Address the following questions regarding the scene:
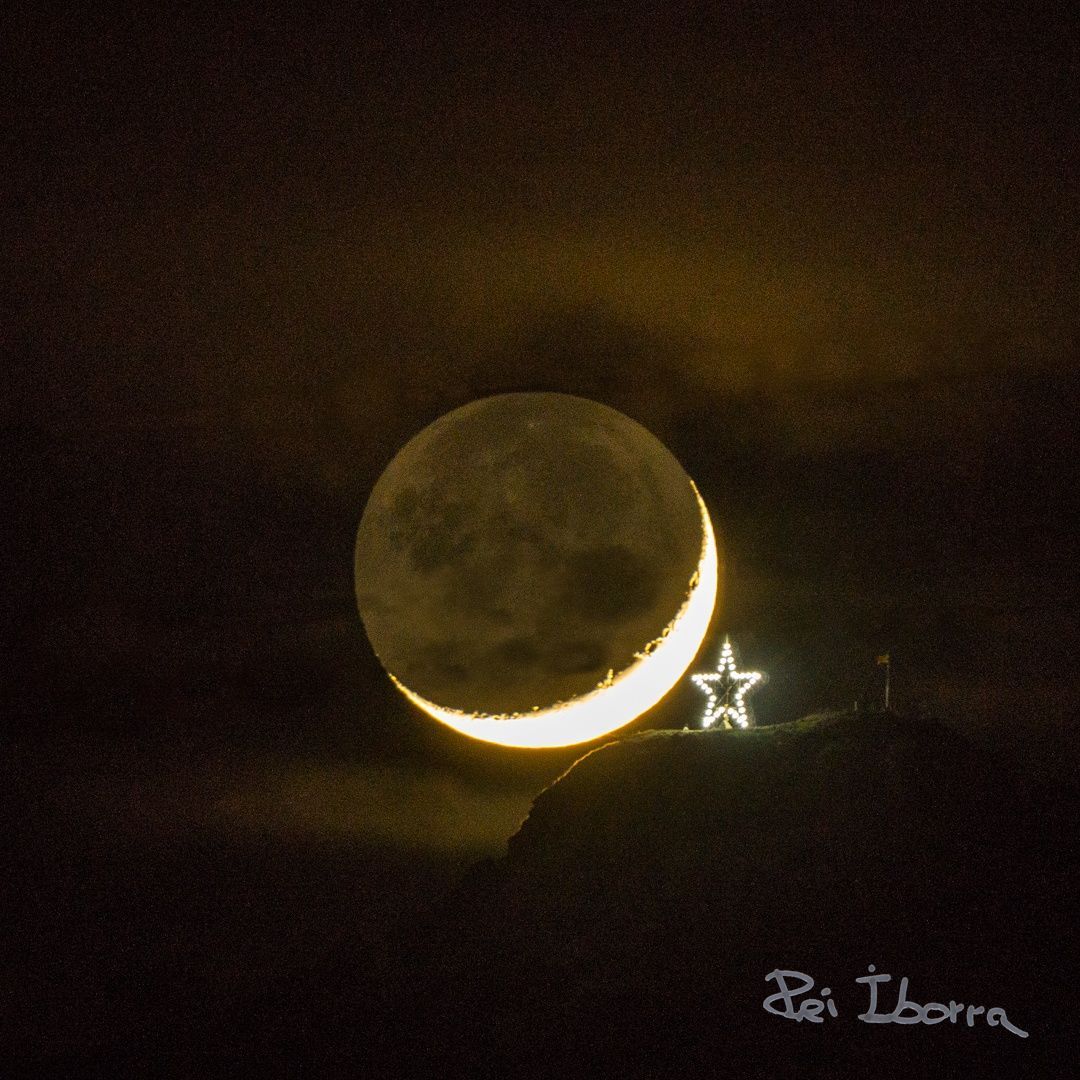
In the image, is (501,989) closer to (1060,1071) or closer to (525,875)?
(525,875)

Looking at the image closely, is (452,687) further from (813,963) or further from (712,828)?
(813,963)

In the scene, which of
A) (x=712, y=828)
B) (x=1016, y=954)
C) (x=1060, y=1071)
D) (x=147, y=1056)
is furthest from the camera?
(x=147, y=1056)

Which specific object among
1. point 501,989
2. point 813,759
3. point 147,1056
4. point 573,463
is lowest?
Result: point 147,1056

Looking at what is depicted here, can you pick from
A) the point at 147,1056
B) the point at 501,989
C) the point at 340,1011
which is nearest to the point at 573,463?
the point at 501,989

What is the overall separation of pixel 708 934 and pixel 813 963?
86 centimetres

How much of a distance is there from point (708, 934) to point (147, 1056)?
5.72 m

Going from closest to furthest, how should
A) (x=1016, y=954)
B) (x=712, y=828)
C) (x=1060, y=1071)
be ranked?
(x=1060, y=1071), (x=1016, y=954), (x=712, y=828)

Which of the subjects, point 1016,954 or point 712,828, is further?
point 712,828

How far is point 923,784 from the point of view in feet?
29.6

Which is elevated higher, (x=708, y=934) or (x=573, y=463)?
(x=573, y=463)

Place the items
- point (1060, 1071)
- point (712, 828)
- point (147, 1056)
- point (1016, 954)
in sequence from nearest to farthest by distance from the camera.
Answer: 1. point (1060, 1071)
2. point (1016, 954)
3. point (712, 828)
4. point (147, 1056)

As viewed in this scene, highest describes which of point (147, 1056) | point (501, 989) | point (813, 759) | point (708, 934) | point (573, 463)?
point (573, 463)

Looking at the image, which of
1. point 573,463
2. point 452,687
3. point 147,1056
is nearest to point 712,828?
point 452,687

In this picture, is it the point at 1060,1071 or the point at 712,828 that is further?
the point at 712,828
